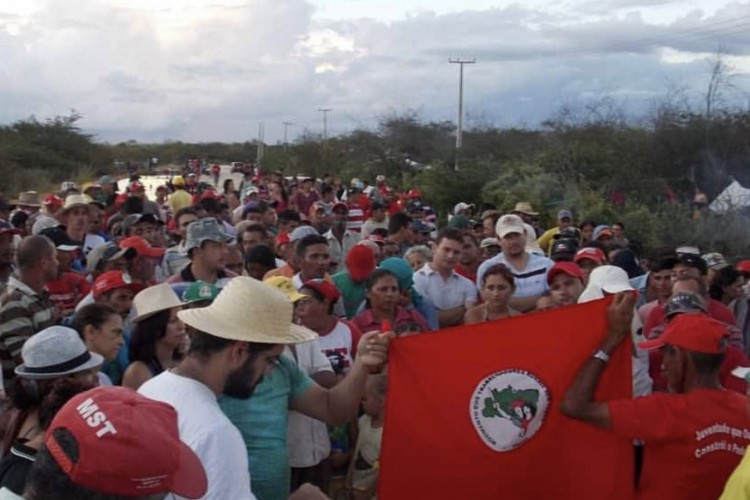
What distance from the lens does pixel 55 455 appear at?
1987 millimetres

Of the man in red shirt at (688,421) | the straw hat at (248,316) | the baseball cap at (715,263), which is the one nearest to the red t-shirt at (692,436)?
the man in red shirt at (688,421)

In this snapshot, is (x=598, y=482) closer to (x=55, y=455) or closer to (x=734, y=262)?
(x=55, y=455)

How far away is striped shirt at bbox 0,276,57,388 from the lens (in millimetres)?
5449

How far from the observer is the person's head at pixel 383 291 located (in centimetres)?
640

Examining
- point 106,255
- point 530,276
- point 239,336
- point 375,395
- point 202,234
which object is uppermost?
point 239,336

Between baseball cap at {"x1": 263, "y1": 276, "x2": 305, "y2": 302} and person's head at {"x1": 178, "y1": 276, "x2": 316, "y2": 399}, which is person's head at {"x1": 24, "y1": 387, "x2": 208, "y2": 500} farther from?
baseball cap at {"x1": 263, "y1": 276, "x2": 305, "y2": 302}

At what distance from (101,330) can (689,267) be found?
4.73 meters

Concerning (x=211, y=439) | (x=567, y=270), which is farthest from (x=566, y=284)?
(x=211, y=439)

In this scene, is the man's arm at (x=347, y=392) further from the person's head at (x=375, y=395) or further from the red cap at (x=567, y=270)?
the red cap at (x=567, y=270)

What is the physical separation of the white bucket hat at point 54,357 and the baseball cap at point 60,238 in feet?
13.9

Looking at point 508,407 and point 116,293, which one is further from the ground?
point 116,293

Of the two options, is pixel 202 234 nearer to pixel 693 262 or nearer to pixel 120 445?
pixel 693 262

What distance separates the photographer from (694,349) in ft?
13.1

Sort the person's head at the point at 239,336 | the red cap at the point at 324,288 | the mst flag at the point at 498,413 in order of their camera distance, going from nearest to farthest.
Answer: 1. the person's head at the point at 239,336
2. the mst flag at the point at 498,413
3. the red cap at the point at 324,288
